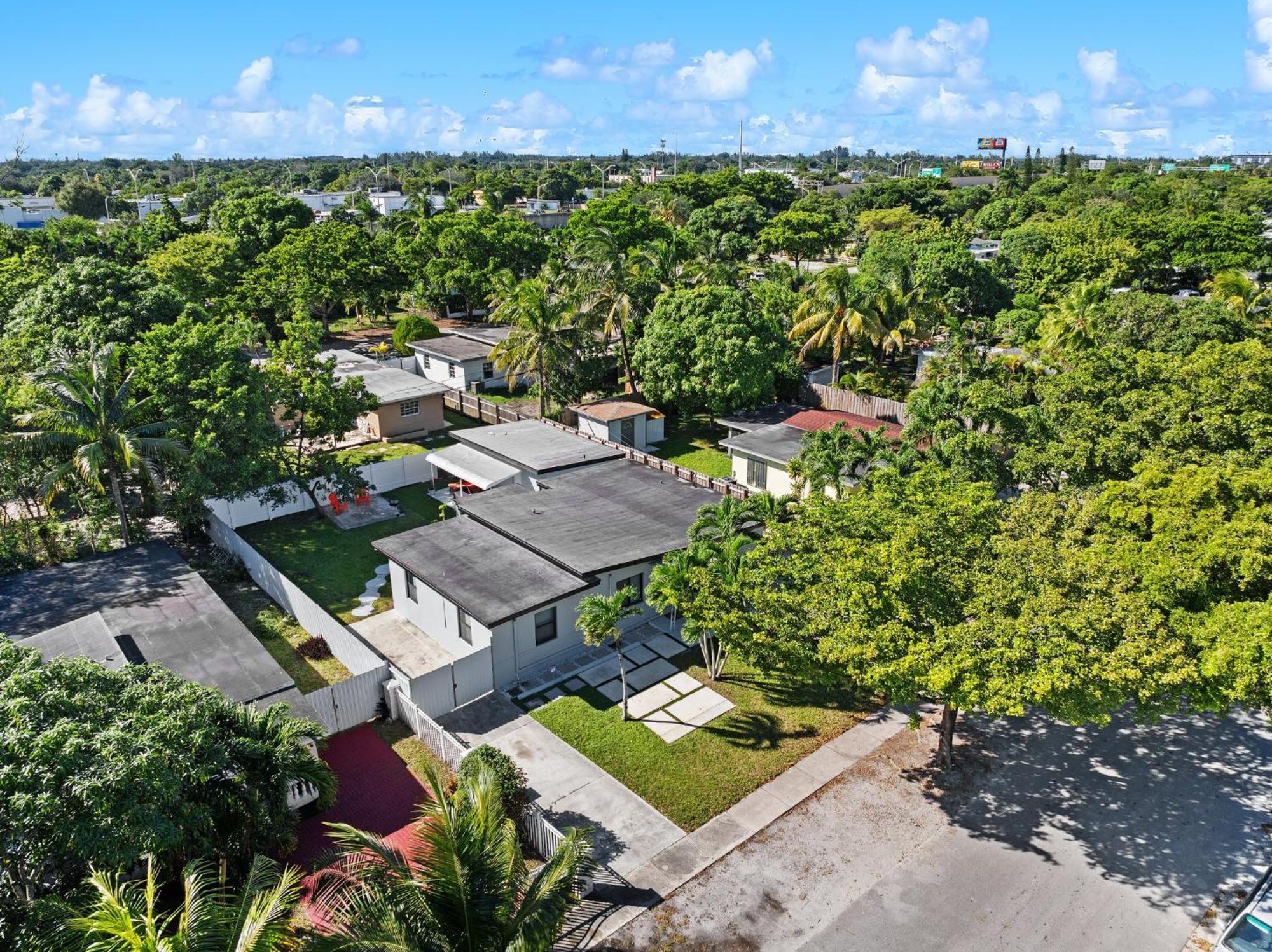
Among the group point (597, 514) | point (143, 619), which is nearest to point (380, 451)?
point (597, 514)

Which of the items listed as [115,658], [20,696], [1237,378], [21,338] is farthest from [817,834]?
[21,338]

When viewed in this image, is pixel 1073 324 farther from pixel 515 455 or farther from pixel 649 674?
pixel 649 674

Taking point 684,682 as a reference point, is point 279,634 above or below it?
above

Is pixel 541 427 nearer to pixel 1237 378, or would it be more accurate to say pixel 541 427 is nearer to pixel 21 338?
pixel 21 338

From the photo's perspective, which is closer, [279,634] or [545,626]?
[545,626]

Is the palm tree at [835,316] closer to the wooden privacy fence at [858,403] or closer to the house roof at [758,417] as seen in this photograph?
the wooden privacy fence at [858,403]

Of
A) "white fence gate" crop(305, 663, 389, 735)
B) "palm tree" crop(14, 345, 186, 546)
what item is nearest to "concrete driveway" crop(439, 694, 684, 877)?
"white fence gate" crop(305, 663, 389, 735)
